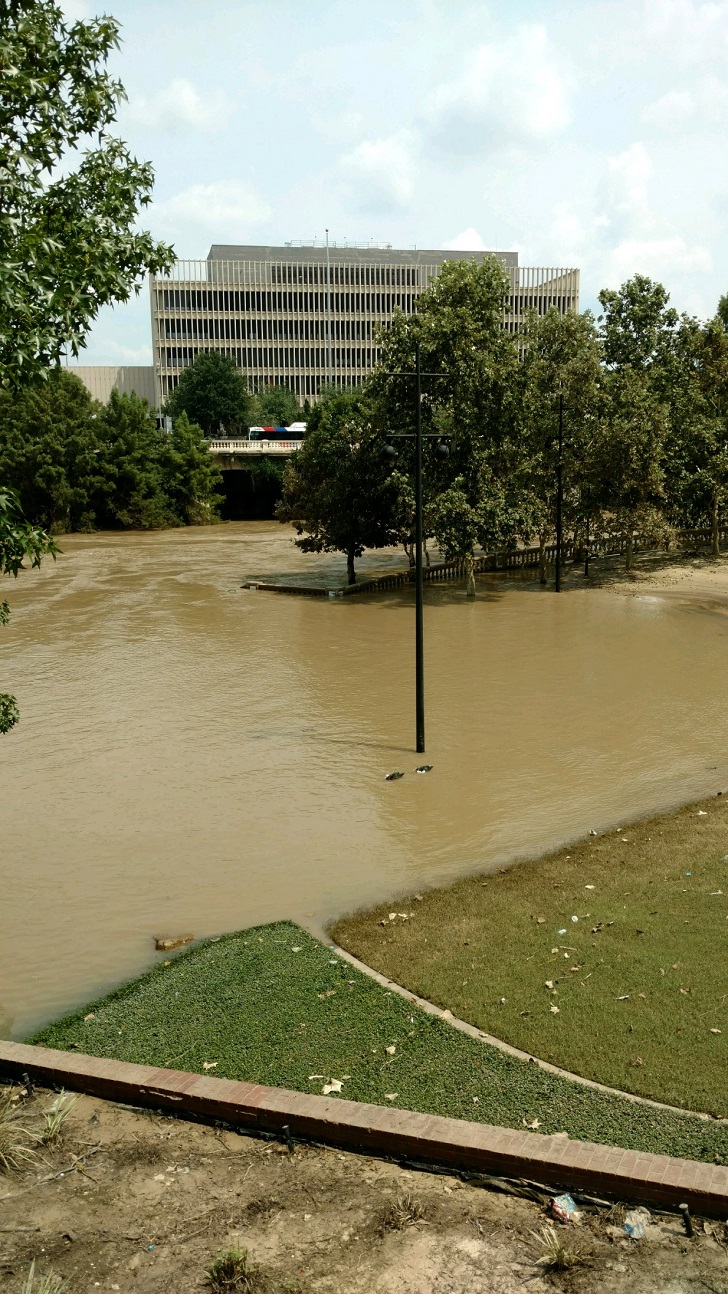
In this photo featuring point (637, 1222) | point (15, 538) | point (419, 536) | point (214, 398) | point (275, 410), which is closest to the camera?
point (637, 1222)

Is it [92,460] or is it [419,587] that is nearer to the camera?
[419,587]

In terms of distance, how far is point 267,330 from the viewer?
12812 cm

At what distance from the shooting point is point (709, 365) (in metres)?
44.8

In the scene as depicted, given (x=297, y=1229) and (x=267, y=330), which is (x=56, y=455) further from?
(x=297, y=1229)

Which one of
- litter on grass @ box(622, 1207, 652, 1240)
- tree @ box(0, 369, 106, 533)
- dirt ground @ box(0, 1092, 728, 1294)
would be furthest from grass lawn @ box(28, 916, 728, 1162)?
tree @ box(0, 369, 106, 533)

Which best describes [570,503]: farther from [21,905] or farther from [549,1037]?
[549,1037]

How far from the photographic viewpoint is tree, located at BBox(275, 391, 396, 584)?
1601 inches

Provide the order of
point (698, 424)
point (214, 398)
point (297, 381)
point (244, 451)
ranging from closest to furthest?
point (698, 424) → point (244, 451) → point (214, 398) → point (297, 381)

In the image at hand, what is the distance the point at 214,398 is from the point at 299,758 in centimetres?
9238

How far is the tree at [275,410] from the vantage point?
360ft

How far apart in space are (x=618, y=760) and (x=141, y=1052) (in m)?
12.2

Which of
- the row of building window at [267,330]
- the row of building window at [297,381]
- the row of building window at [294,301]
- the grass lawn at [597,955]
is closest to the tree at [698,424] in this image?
the grass lawn at [597,955]

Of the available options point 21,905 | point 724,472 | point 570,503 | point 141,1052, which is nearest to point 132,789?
point 21,905

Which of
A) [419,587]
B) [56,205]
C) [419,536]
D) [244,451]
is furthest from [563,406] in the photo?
[244,451]
